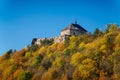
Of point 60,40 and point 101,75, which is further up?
point 60,40

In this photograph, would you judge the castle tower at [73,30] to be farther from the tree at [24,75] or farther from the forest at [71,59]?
the tree at [24,75]

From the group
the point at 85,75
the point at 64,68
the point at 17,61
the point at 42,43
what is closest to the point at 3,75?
the point at 17,61

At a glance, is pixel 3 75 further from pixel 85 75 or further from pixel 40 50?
pixel 85 75

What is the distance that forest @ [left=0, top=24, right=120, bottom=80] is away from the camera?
258 feet

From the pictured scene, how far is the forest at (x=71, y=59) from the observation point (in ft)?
258

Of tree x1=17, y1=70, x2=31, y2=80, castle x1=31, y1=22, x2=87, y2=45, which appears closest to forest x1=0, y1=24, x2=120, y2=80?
tree x1=17, y1=70, x2=31, y2=80

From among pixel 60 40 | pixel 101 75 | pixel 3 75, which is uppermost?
pixel 60 40

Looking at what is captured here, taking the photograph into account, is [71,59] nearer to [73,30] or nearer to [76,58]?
[76,58]

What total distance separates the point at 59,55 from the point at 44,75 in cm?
657

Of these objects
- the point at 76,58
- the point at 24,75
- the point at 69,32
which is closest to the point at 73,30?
the point at 69,32

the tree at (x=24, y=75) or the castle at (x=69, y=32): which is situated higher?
the castle at (x=69, y=32)

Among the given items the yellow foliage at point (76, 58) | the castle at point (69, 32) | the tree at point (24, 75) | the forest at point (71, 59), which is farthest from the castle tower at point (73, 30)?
the yellow foliage at point (76, 58)

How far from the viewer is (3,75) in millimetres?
100312

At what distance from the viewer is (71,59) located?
87812 millimetres
